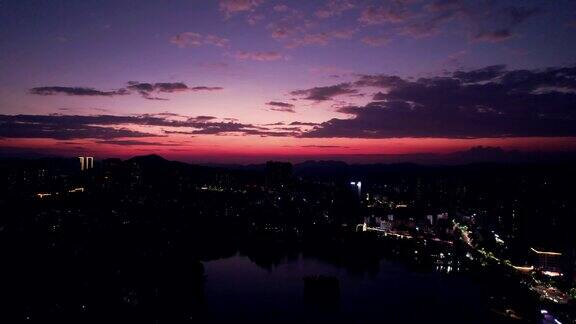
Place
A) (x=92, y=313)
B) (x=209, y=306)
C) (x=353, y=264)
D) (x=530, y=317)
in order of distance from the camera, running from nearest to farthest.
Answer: (x=92, y=313) → (x=530, y=317) → (x=209, y=306) → (x=353, y=264)

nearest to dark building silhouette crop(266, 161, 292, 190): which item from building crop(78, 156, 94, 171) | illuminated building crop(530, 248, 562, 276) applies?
building crop(78, 156, 94, 171)

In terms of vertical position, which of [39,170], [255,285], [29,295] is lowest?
[255,285]

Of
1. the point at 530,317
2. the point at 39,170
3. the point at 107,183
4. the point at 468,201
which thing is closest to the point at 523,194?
the point at 468,201

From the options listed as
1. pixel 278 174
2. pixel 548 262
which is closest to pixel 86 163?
pixel 278 174

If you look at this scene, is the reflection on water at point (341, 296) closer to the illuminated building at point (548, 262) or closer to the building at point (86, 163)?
the illuminated building at point (548, 262)

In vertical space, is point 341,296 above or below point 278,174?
below

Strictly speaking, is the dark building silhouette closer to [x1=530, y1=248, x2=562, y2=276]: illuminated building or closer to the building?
the building

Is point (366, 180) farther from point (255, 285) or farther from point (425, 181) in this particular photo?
point (255, 285)

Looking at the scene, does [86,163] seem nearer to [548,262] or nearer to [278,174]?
[278,174]

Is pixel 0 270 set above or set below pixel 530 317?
above
